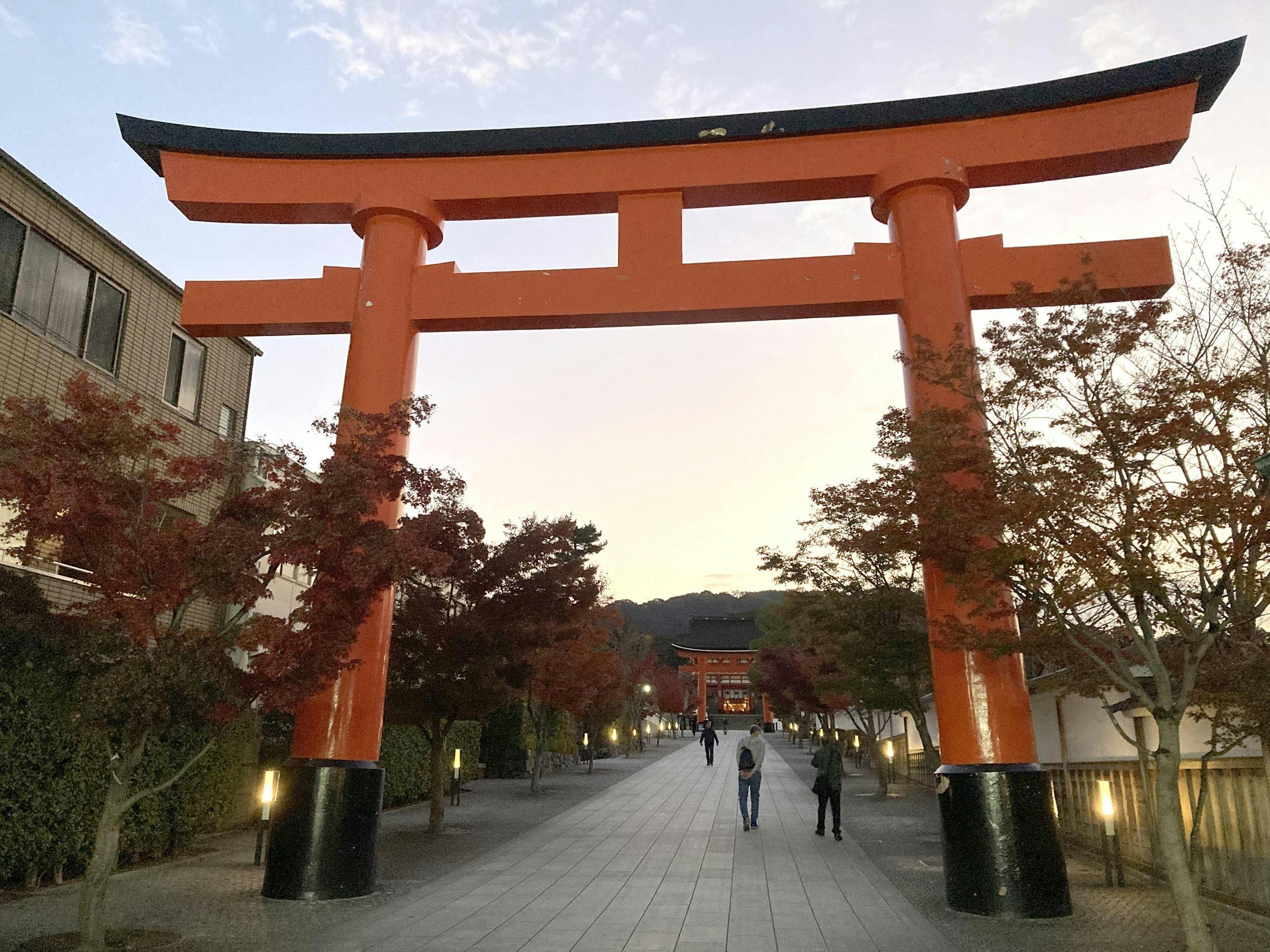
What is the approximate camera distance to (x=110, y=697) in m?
6.35

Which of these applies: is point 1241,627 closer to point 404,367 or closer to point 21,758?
point 404,367

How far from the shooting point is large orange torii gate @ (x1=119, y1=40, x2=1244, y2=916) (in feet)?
27.6

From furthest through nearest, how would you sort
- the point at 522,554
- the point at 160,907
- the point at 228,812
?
the point at 522,554
the point at 228,812
the point at 160,907

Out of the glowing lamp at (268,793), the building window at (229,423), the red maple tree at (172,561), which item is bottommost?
the glowing lamp at (268,793)

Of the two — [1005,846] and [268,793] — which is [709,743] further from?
[1005,846]

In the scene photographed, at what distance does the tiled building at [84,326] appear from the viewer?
11.9m

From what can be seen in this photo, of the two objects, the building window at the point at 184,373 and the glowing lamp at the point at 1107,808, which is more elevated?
the building window at the point at 184,373

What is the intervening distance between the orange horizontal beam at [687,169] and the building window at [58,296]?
3.07 metres

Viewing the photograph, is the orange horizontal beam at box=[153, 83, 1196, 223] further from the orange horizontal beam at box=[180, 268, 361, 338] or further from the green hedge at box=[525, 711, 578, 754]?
the green hedge at box=[525, 711, 578, 754]

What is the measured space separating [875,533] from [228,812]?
35.8ft

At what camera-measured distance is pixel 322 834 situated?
8.32 m

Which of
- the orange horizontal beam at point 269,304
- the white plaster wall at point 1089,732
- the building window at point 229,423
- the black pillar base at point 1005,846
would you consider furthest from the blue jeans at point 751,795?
the building window at point 229,423

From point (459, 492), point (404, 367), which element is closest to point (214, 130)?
Answer: point (404, 367)

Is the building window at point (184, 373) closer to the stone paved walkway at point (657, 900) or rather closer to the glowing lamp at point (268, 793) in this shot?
the glowing lamp at point (268, 793)
